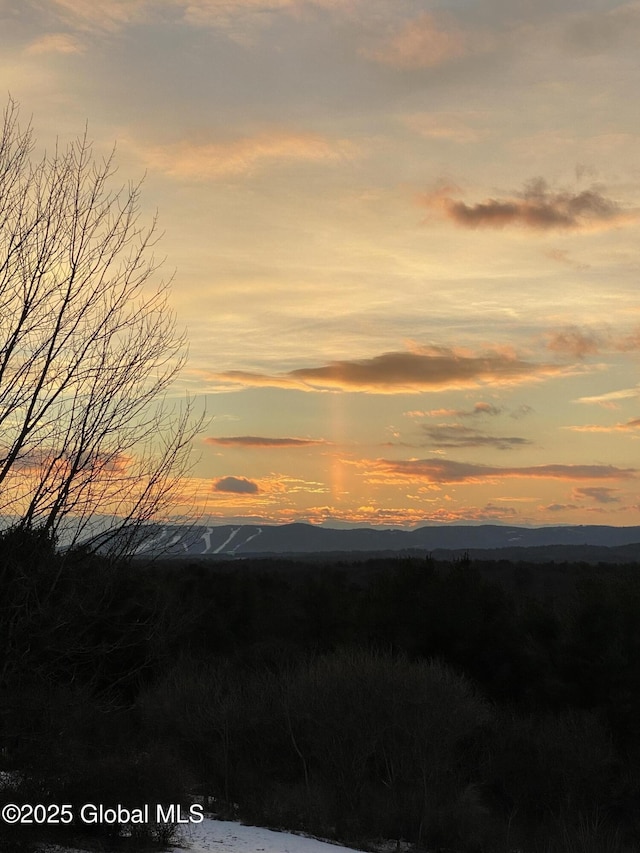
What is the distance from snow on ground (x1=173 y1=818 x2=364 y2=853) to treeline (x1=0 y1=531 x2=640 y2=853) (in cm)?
123

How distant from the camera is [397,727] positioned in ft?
112

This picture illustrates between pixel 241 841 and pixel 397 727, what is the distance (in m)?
11.6

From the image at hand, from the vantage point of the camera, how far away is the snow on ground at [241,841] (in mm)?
21000

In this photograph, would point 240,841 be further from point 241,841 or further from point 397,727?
point 397,727

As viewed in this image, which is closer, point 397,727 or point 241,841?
point 241,841

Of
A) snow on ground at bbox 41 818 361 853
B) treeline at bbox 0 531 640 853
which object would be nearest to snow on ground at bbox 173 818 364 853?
snow on ground at bbox 41 818 361 853

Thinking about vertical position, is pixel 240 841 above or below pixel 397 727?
below

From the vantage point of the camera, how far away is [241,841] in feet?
77.9

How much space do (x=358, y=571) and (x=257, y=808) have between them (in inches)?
2887

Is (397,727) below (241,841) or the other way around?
the other way around

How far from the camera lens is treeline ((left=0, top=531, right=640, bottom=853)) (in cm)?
2052

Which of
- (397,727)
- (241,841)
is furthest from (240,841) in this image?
(397,727)

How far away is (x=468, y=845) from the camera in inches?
1160

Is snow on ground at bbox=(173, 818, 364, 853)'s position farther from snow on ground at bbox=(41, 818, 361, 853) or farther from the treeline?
the treeline
